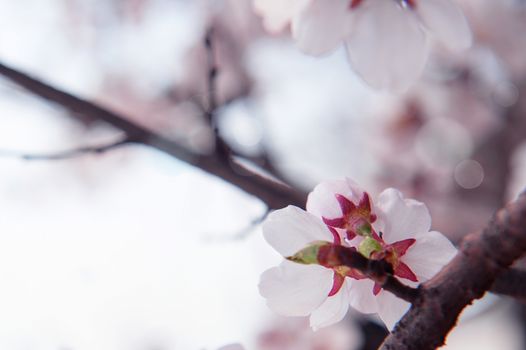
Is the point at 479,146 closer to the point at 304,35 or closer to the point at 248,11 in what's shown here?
the point at 248,11

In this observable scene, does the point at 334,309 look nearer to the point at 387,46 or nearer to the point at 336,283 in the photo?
the point at 336,283

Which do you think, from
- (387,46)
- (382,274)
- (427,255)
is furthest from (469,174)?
(382,274)

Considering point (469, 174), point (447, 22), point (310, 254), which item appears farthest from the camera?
point (469, 174)

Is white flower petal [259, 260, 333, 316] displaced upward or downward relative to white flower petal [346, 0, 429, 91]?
downward

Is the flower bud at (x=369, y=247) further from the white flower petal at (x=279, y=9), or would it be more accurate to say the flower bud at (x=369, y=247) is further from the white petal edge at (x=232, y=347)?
the white flower petal at (x=279, y=9)

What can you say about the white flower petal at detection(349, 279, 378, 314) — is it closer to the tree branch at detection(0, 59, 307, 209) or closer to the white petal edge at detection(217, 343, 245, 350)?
the white petal edge at detection(217, 343, 245, 350)

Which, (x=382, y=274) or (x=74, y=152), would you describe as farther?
(x=74, y=152)

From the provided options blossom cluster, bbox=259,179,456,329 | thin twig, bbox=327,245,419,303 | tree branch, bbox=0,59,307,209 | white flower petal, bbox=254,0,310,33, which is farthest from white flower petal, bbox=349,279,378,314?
white flower petal, bbox=254,0,310,33
